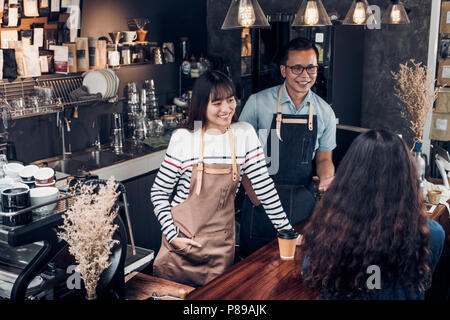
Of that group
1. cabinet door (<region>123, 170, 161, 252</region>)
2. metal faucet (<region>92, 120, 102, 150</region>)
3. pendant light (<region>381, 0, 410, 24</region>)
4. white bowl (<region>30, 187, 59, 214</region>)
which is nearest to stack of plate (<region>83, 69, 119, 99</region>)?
metal faucet (<region>92, 120, 102, 150</region>)

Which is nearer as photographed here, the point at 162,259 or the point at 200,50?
the point at 162,259

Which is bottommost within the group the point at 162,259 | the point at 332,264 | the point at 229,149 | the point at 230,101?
the point at 162,259

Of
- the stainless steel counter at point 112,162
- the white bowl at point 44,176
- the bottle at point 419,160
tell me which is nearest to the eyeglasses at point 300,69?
the bottle at point 419,160

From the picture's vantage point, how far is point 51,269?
6.14 feet

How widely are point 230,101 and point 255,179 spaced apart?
0.38 meters

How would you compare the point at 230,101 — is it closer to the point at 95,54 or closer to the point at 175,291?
the point at 175,291

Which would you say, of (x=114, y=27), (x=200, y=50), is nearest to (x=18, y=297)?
(x=114, y=27)

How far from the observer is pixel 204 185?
88.5 inches

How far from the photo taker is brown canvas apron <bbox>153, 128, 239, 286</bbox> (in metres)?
2.25

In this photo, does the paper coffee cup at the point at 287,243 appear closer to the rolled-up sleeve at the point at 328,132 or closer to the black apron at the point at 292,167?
the black apron at the point at 292,167

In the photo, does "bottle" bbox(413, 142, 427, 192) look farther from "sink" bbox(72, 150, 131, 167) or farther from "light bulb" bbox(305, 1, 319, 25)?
"sink" bbox(72, 150, 131, 167)

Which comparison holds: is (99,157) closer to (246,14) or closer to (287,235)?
(246,14)

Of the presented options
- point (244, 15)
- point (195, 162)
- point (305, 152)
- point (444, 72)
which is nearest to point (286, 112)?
point (305, 152)

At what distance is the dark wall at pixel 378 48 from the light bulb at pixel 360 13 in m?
1.78
